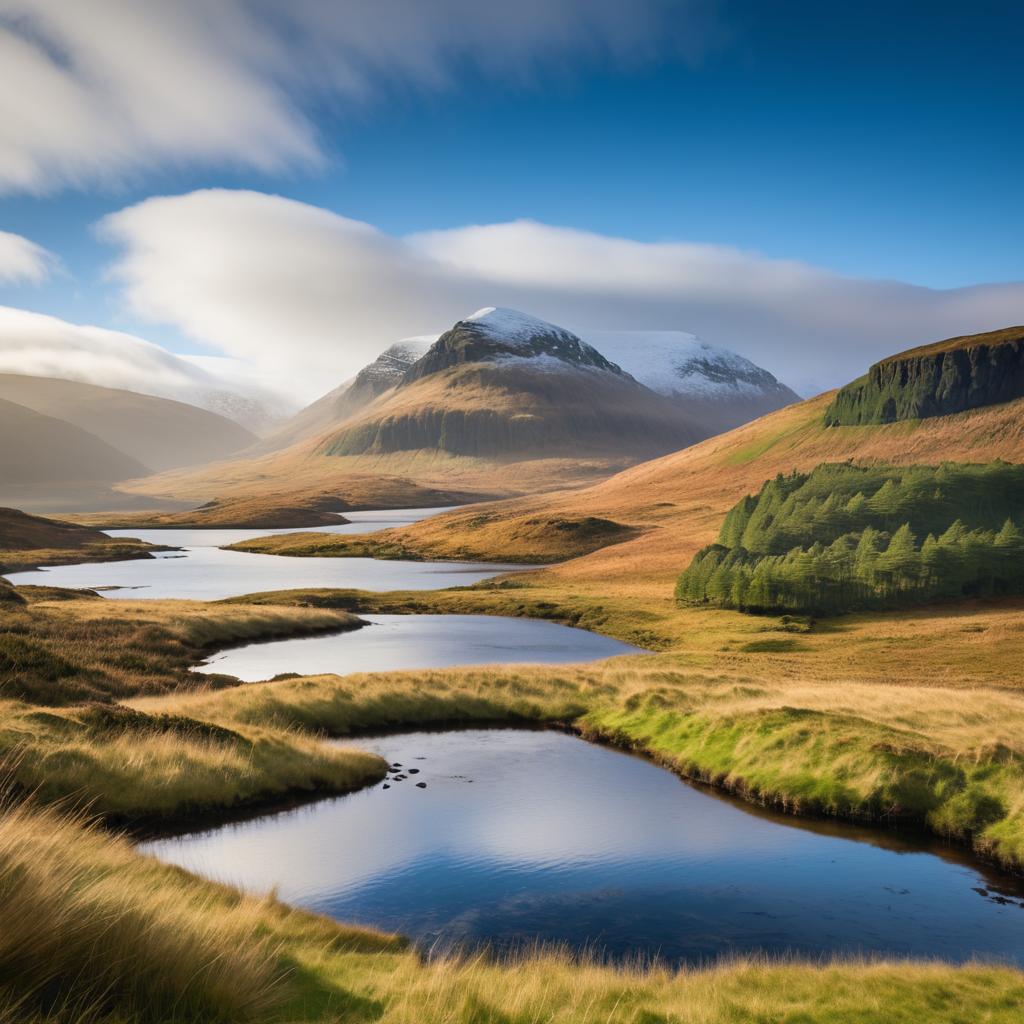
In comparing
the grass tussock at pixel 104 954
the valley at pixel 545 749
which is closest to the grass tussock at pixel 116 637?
the valley at pixel 545 749

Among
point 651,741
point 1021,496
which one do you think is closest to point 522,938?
point 651,741

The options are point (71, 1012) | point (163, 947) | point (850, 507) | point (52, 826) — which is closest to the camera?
point (71, 1012)

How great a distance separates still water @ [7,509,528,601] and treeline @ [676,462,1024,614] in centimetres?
4944

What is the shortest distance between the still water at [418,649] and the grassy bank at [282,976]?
152 feet

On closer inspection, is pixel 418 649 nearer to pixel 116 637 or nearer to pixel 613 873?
pixel 116 637

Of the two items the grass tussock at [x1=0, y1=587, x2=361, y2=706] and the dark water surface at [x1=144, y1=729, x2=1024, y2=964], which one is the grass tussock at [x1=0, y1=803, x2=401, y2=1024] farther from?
the grass tussock at [x1=0, y1=587, x2=361, y2=706]

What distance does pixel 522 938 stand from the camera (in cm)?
2245

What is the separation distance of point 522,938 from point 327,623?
251 ft

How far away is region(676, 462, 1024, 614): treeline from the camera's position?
105 meters

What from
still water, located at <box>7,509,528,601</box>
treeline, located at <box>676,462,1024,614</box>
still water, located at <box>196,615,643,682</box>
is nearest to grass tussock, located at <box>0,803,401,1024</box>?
still water, located at <box>196,615,643,682</box>

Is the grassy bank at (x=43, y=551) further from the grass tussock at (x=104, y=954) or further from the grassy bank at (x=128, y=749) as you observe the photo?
the grass tussock at (x=104, y=954)

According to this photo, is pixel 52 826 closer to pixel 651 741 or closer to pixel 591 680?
pixel 651 741

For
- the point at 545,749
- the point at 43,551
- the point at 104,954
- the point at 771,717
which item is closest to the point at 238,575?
Result: the point at 43,551

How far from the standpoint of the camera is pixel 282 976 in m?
12.8
